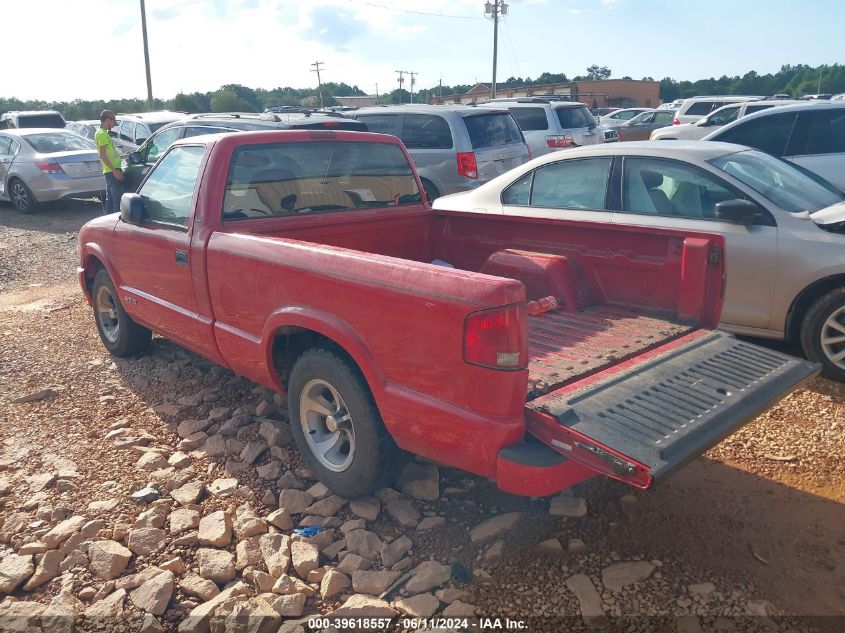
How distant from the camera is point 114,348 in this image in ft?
18.5

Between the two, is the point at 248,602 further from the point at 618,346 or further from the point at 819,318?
the point at 819,318

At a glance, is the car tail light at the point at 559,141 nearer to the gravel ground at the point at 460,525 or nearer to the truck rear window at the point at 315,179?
the truck rear window at the point at 315,179

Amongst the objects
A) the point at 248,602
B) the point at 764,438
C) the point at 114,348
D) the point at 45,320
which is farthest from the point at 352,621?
the point at 45,320

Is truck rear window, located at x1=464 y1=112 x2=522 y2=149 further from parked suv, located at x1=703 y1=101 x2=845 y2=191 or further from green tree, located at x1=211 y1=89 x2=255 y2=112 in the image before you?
green tree, located at x1=211 y1=89 x2=255 y2=112

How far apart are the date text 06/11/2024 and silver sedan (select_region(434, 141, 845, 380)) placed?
3.15 m

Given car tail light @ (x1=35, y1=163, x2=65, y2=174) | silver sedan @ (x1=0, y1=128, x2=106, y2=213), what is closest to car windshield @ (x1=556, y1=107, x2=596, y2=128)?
silver sedan @ (x1=0, y1=128, x2=106, y2=213)

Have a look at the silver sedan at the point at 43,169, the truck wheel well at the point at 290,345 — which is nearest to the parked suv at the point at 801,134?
the truck wheel well at the point at 290,345

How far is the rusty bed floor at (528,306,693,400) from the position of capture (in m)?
3.08

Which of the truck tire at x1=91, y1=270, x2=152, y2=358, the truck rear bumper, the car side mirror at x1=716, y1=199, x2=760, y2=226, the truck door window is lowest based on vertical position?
the truck tire at x1=91, y1=270, x2=152, y2=358

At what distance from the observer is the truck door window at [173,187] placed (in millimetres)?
4383

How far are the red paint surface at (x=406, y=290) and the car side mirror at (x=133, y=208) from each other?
11 cm

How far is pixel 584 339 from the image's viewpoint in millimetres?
3527

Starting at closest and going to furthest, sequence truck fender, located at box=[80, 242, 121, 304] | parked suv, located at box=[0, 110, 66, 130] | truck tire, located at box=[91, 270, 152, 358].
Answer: truck fender, located at box=[80, 242, 121, 304]
truck tire, located at box=[91, 270, 152, 358]
parked suv, located at box=[0, 110, 66, 130]

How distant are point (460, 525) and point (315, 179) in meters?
2.38
